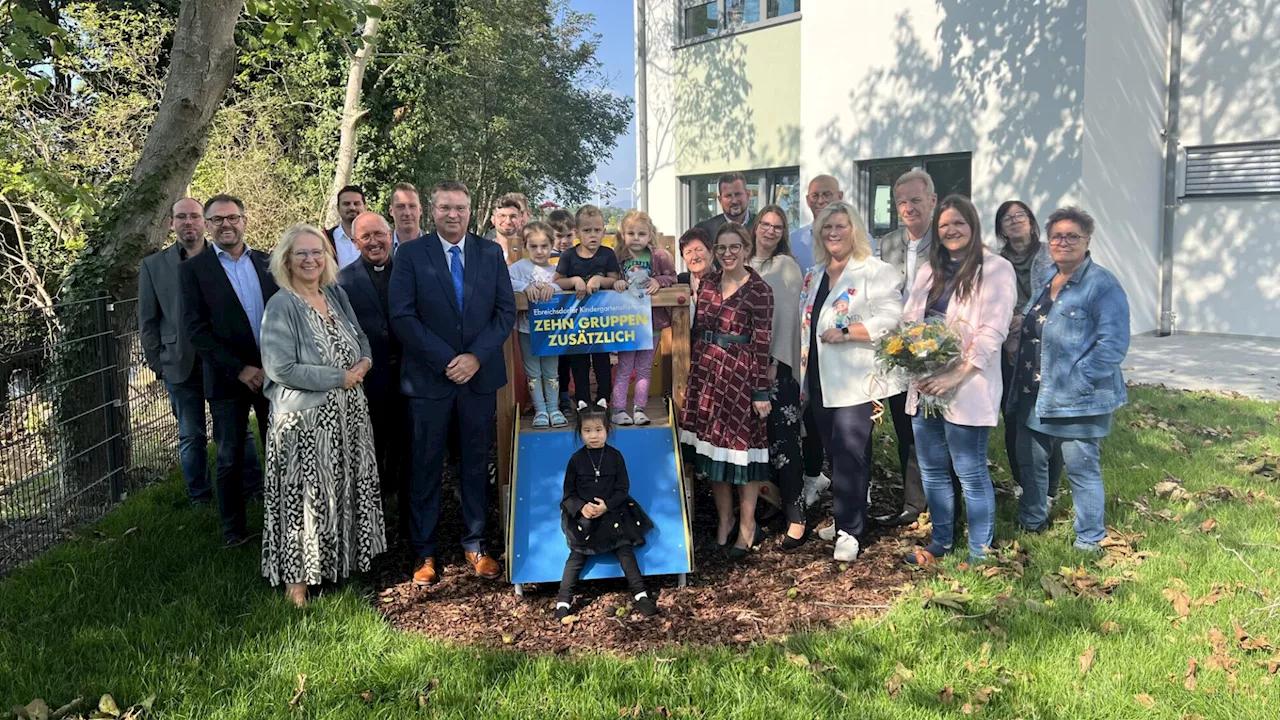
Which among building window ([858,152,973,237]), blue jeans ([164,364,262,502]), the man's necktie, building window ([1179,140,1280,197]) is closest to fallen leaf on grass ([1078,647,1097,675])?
the man's necktie

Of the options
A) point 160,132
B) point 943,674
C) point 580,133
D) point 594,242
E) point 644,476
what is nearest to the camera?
point 943,674

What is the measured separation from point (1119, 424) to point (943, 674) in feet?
17.8

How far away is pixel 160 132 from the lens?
6.66 meters

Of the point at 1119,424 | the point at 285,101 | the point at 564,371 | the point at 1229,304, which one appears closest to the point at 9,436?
the point at 564,371

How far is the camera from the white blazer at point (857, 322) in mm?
4793

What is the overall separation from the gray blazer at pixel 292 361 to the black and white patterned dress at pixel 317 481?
4 centimetres

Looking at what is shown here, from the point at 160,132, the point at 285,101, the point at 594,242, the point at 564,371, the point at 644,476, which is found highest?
the point at 285,101

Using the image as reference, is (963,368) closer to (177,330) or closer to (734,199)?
(734,199)

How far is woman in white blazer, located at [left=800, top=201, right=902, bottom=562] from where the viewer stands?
480 cm

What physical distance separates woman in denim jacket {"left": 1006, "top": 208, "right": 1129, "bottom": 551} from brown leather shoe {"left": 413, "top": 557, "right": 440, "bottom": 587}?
3713 mm

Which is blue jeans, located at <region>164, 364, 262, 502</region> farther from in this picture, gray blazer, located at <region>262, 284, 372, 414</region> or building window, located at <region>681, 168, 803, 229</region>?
building window, located at <region>681, 168, 803, 229</region>

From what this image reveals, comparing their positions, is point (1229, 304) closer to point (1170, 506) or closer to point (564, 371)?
point (1170, 506)

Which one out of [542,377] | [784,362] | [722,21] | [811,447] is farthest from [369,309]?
[722,21]

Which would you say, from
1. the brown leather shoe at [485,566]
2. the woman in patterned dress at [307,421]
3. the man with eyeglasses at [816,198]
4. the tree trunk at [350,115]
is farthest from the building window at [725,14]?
the brown leather shoe at [485,566]
